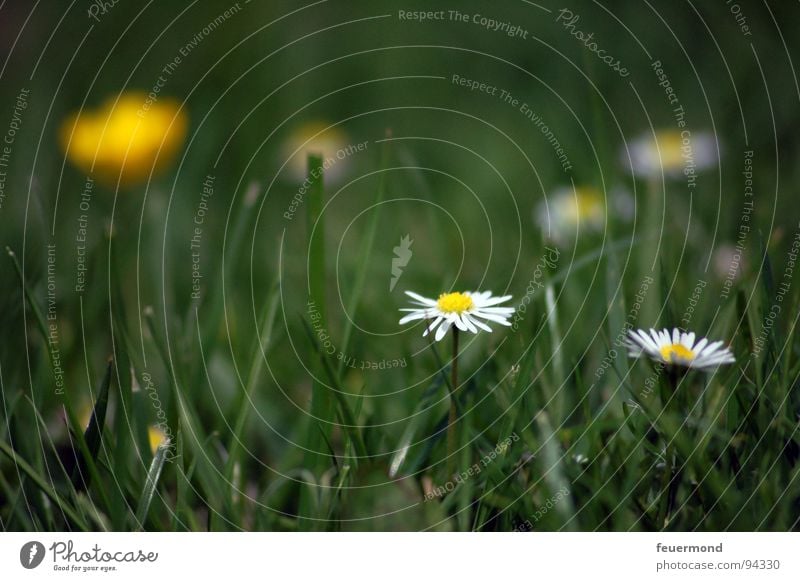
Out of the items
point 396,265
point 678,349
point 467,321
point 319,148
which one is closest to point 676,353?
point 678,349

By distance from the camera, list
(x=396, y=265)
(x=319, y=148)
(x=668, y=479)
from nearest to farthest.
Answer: (x=668, y=479), (x=396, y=265), (x=319, y=148)

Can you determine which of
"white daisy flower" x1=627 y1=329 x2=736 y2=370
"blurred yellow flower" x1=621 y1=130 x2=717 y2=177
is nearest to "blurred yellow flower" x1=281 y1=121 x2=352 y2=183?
"blurred yellow flower" x1=621 y1=130 x2=717 y2=177

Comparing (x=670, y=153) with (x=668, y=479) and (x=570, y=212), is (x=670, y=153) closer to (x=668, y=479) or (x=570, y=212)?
(x=570, y=212)

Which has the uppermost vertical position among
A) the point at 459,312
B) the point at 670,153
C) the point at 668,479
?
the point at 670,153

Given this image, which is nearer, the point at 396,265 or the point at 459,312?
the point at 459,312

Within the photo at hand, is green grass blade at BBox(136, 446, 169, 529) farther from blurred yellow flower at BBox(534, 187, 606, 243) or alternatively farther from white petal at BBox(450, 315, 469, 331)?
blurred yellow flower at BBox(534, 187, 606, 243)
